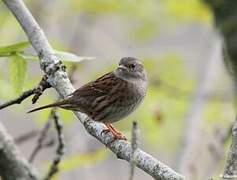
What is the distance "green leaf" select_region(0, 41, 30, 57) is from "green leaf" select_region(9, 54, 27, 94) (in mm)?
48

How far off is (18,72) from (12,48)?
5.0 inches

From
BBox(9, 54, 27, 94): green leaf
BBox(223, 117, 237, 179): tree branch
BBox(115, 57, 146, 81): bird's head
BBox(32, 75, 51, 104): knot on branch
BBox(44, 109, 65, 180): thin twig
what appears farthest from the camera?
BBox(115, 57, 146, 81): bird's head

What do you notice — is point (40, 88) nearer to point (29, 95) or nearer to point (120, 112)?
point (29, 95)

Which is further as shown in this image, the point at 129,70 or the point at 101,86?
the point at 129,70

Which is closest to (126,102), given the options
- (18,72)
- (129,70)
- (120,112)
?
(120,112)

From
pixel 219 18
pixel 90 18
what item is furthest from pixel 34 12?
pixel 219 18

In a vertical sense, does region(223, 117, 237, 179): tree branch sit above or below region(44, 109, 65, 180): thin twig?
above

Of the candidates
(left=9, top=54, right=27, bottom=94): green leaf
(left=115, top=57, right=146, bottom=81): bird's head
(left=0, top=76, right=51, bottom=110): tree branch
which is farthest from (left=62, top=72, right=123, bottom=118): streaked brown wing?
(left=0, top=76, right=51, bottom=110): tree branch

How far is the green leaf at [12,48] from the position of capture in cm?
302

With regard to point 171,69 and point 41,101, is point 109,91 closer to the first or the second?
point 41,101

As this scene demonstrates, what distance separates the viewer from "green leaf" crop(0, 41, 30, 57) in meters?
3.02

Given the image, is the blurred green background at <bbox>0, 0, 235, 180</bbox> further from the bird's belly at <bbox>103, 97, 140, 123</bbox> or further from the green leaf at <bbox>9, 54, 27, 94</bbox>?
the green leaf at <bbox>9, 54, 27, 94</bbox>

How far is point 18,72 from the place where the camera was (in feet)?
10.3

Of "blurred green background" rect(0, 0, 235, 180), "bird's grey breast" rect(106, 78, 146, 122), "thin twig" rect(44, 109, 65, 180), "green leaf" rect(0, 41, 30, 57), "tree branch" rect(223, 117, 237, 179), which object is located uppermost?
"tree branch" rect(223, 117, 237, 179)
